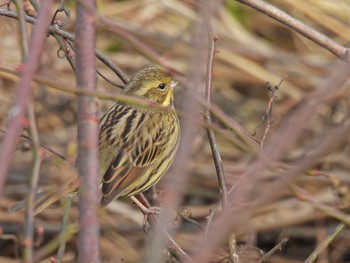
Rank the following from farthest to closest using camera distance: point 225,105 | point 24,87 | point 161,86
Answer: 1. point 225,105
2. point 161,86
3. point 24,87

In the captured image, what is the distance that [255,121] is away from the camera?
6102 mm

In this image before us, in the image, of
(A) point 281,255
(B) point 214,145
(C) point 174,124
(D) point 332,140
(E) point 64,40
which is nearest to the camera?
(D) point 332,140

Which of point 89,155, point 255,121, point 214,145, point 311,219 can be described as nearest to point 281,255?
point 311,219

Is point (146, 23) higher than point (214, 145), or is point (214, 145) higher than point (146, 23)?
point (146, 23)

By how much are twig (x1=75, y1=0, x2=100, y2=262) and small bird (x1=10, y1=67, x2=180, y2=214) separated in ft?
6.68

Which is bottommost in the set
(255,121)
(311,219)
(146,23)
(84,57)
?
(84,57)

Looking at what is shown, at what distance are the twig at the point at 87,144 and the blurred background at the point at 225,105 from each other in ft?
11.0

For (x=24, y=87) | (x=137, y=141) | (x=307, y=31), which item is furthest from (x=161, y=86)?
(x=24, y=87)

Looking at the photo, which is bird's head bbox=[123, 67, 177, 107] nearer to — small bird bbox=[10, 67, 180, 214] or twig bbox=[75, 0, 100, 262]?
small bird bbox=[10, 67, 180, 214]

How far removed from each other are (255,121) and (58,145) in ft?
4.41

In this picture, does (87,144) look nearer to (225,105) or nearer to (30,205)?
(30,205)

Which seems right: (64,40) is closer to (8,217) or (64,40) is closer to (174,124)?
(174,124)

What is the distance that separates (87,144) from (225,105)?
4.73m

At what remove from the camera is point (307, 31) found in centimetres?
248
